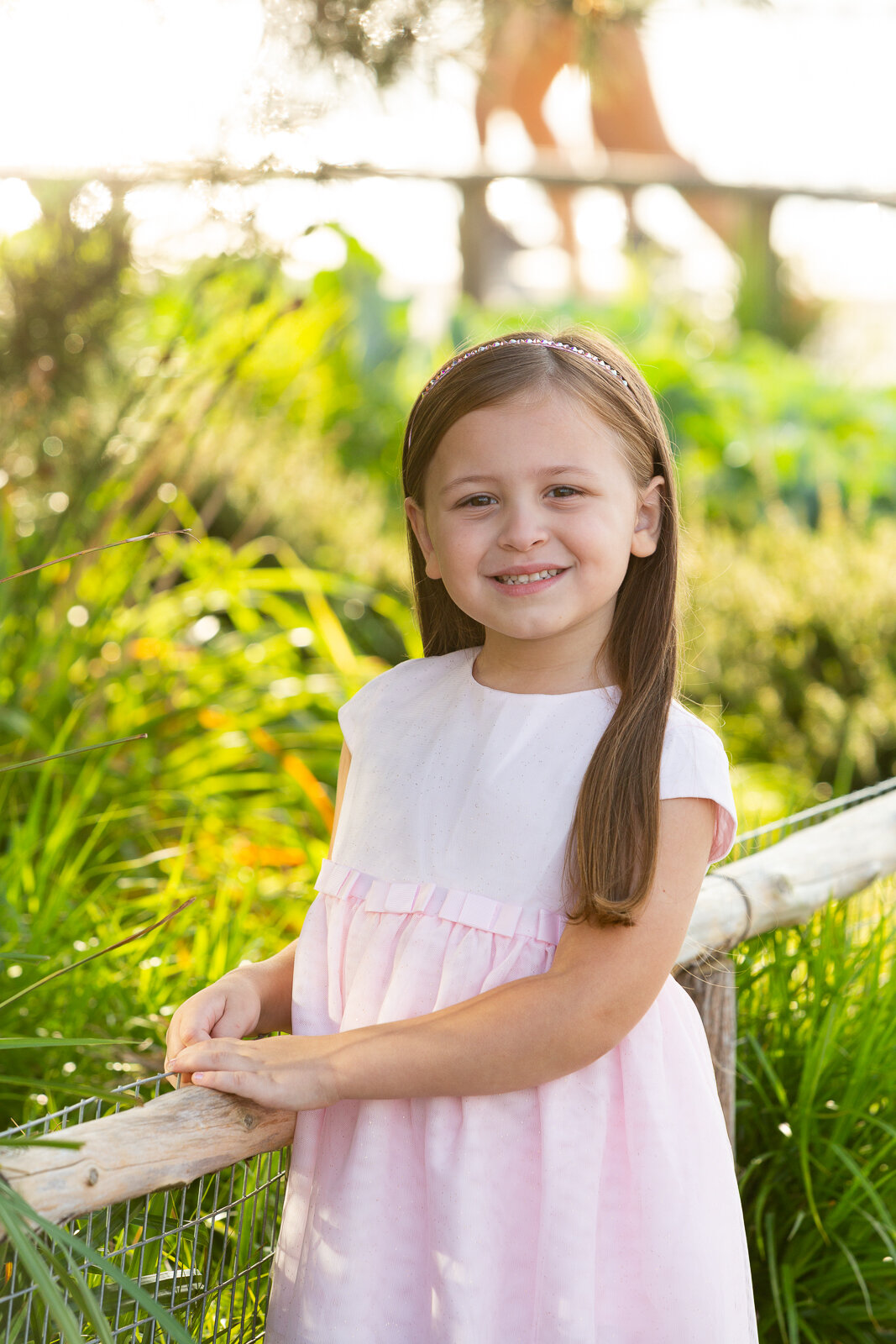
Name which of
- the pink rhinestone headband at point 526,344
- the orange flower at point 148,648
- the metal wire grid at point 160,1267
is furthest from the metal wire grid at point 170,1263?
the orange flower at point 148,648

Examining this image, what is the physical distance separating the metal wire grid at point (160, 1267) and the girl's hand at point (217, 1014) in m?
0.05

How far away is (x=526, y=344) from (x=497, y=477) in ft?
0.53

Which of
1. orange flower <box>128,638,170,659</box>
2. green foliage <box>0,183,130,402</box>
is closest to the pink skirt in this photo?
green foliage <box>0,183,130,402</box>

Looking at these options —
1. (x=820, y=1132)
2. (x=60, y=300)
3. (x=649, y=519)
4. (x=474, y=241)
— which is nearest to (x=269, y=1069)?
(x=649, y=519)

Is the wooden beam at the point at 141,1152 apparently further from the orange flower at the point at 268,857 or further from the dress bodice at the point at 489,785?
the orange flower at the point at 268,857

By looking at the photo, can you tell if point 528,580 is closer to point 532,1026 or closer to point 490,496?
point 490,496

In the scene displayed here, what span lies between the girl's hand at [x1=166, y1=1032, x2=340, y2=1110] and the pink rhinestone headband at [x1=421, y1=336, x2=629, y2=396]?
670 mm

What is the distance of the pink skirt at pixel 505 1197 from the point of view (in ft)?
3.59

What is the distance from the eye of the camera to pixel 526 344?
1.25 meters

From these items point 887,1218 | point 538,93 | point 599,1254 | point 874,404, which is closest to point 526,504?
point 599,1254

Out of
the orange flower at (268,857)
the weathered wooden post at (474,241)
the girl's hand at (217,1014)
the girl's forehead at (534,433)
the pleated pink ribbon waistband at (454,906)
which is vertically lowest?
the girl's hand at (217,1014)

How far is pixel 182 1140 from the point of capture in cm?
97

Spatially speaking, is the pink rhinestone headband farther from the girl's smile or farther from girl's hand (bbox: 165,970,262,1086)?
girl's hand (bbox: 165,970,262,1086)

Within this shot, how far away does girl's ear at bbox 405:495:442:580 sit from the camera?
134cm
